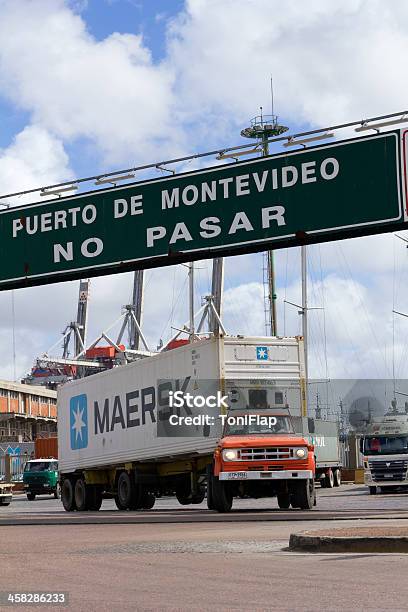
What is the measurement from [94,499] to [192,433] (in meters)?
6.76

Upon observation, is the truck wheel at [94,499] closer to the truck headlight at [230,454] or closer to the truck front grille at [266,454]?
the truck headlight at [230,454]

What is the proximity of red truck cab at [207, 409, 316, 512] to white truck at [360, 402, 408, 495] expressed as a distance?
1474cm

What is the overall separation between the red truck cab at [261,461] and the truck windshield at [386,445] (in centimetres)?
1519

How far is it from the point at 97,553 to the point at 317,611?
20.4ft

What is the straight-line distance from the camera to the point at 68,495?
1305 inches

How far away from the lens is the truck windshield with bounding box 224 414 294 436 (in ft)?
82.3

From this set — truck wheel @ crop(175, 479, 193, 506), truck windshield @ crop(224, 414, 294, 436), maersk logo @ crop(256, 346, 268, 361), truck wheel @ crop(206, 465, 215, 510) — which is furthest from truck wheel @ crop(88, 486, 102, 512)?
maersk logo @ crop(256, 346, 268, 361)

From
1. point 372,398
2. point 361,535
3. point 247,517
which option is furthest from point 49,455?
point 361,535

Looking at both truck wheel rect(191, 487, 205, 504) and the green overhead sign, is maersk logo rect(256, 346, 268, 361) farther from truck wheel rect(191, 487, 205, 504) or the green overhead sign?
the green overhead sign

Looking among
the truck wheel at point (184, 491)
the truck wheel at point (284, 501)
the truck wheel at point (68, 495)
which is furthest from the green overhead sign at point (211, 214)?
the truck wheel at point (68, 495)

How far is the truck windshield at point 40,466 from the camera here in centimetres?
5316

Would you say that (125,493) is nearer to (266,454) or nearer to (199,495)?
(199,495)

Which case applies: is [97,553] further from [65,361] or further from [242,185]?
[65,361]

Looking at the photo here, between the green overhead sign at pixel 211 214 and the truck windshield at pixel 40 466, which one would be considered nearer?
the green overhead sign at pixel 211 214
